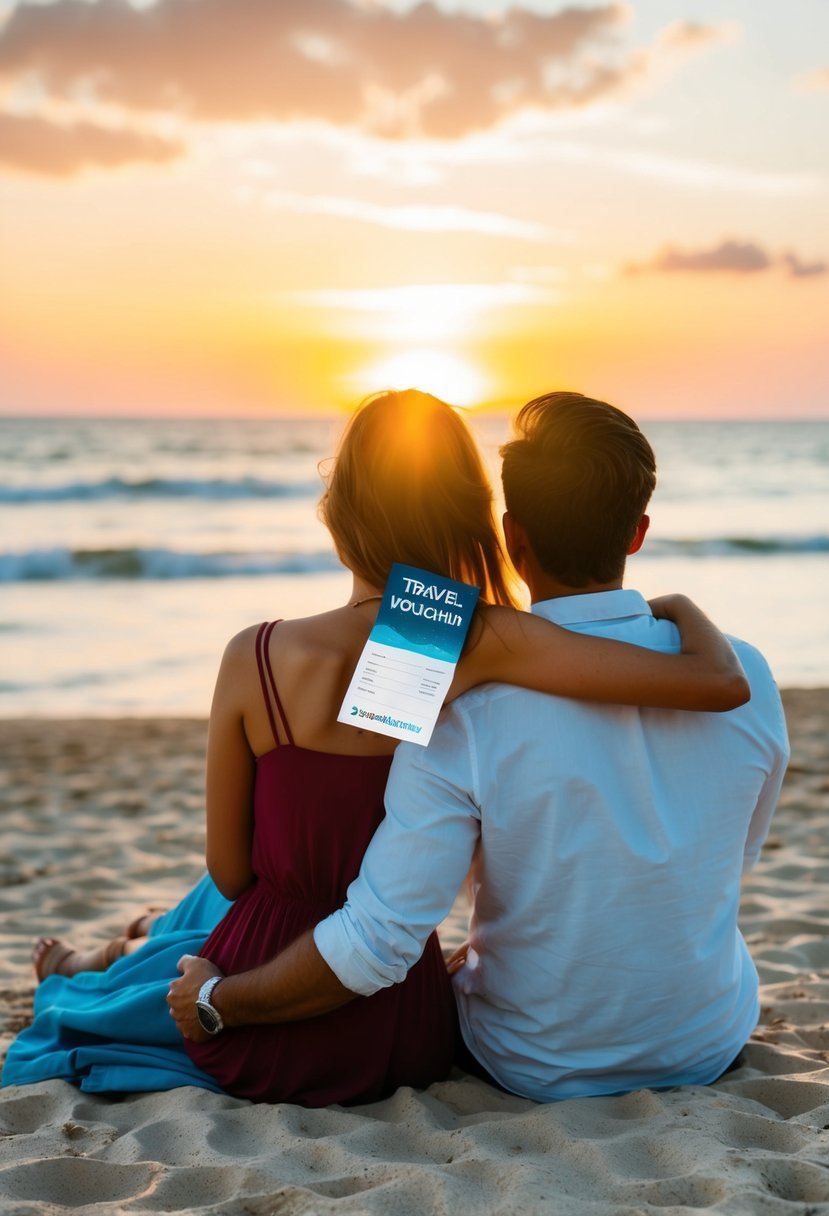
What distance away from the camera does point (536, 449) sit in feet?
6.91

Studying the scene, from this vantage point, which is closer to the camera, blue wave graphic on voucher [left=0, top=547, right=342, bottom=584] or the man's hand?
the man's hand

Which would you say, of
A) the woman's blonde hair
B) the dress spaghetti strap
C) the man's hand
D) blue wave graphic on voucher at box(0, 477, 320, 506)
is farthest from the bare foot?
blue wave graphic on voucher at box(0, 477, 320, 506)

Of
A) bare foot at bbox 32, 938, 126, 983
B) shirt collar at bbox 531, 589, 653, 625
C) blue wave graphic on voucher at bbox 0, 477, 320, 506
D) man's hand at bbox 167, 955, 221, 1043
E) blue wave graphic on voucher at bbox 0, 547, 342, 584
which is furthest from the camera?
blue wave graphic on voucher at bbox 0, 477, 320, 506

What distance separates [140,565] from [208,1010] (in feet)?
43.1

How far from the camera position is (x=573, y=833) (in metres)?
2.11

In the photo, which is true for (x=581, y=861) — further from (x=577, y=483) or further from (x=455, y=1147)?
(x=577, y=483)

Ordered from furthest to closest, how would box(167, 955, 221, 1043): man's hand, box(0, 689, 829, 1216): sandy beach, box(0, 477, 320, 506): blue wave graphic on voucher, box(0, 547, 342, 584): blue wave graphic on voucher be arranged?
box(0, 477, 320, 506): blue wave graphic on voucher
box(0, 547, 342, 584): blue wave graphic on voucher
box(167, 955, 221, 1043): man's hand
box(0, 689, 829, 1216): sandy beach

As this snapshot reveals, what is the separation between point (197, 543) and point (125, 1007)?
14945 mm

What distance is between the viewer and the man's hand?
7.82ft

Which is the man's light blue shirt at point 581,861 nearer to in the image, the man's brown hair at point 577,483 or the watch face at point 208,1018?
the man's brown hair at point 577,483

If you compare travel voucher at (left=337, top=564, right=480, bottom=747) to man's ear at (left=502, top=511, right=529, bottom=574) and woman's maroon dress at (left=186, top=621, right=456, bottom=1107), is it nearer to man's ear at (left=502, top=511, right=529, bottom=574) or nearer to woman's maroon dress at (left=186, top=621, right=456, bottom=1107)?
man's ear at (left=502, top=511, right=529, bottom=574)

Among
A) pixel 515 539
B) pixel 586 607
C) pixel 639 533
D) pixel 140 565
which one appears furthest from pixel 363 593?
pixel 140 565

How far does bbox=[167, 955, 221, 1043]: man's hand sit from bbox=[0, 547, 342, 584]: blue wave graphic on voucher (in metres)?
12.4

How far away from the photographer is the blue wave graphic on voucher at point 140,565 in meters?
14.6
